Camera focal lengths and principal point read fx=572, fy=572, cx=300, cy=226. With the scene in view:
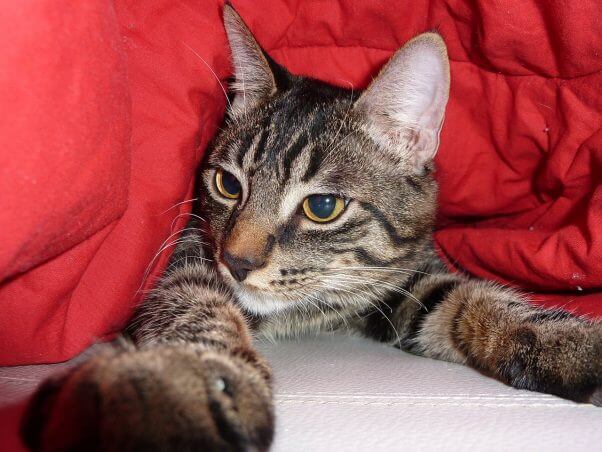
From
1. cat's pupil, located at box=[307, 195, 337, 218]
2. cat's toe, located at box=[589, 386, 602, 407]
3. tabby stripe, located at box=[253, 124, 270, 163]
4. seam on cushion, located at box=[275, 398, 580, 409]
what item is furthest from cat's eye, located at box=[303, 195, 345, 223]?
cat's toe, located at box=[589, 386, 602, 407]

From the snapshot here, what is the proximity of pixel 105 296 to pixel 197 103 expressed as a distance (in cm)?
46

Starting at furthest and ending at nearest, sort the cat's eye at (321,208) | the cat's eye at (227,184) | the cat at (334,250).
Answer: the cat's eye at (227,184), the cat's eye at (321,208), the cat at (334,250)

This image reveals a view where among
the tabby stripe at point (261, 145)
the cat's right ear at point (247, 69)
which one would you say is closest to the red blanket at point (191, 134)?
the cat's right ear at point (247, 69)

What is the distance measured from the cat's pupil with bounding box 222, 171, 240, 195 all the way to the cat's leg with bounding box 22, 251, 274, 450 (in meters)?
0.54

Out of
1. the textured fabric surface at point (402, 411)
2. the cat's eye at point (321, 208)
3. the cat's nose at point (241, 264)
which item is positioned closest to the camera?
the textured fabric surface at point (402, 411)

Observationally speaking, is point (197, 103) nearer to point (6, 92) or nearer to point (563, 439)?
point (6, 92)

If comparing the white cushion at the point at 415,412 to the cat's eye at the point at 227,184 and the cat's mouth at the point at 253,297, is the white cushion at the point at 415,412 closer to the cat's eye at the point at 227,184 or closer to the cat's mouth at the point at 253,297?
the cat's mouth at the point at 253,297

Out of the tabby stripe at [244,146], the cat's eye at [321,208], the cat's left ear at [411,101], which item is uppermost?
the cat's left ear at [411,101]

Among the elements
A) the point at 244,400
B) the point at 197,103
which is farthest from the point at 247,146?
the point at 244,400

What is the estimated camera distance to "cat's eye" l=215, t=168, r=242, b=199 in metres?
1.36

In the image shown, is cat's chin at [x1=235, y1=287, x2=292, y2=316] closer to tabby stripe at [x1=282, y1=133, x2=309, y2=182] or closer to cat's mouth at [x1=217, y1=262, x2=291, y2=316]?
cat's mouth at [x1=217, y1=262, x2=291, y2=316]

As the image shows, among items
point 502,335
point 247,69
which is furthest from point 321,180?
point 502,335

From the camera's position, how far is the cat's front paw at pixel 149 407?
633 mm

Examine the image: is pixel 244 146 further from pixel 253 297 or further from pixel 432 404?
pixel 432 404
